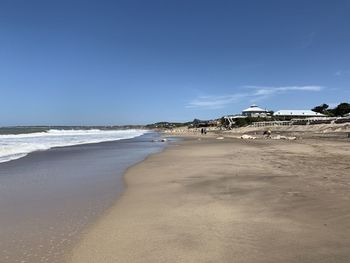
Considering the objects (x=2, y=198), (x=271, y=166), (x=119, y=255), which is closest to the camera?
(x=119, y=255)

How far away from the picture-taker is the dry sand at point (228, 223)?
536 cm

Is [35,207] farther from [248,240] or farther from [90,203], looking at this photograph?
[248,240]

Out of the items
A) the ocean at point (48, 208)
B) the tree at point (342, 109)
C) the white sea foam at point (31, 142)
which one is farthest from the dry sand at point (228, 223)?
the tree at point (342, 109)

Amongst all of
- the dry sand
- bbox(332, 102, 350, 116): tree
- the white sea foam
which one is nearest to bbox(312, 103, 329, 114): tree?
bbox(332, 102, 350, 116): tree

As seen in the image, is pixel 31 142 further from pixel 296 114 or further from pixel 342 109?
pixel 342 109

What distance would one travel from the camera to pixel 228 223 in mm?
6910

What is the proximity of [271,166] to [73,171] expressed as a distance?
7.92 metres

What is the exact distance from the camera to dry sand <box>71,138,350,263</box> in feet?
17.6

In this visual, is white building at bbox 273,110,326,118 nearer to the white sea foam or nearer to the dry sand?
the white sea foam

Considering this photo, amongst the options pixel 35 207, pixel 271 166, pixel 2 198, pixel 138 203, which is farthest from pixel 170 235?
pixel 271 166

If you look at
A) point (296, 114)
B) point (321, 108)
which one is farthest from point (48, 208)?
point (321, 108)

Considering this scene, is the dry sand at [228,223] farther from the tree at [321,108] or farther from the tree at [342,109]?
the tree at [321,108]

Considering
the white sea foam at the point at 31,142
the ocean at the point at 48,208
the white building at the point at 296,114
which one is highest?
the white building at the point at 296,114

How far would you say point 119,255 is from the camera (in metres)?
5.37
